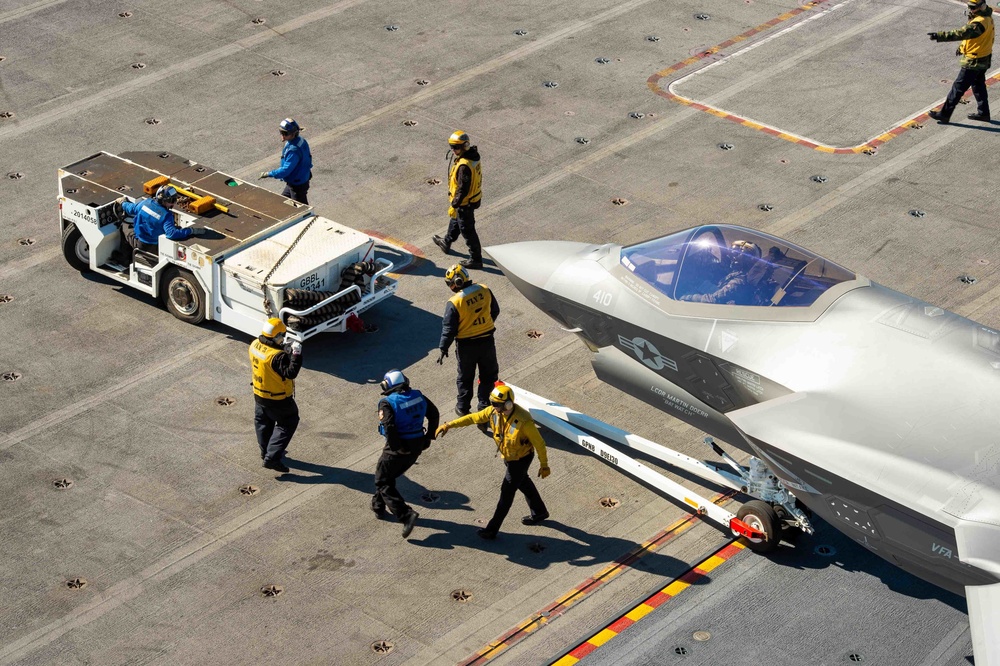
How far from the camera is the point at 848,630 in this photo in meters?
12.4

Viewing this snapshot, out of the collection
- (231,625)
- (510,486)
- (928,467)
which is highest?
(928,467)

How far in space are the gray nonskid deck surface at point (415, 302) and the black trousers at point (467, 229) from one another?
1.13 feet

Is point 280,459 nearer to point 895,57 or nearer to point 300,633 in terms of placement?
point 300,633

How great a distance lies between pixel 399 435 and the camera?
1324 cm

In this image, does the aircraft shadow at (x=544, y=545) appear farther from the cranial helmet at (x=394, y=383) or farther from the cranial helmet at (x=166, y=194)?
the cranial helmet at (x=166, y=194)

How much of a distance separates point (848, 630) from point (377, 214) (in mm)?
9778

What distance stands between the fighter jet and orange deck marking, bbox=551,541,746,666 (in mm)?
1194

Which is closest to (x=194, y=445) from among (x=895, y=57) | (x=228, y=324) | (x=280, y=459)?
(x=280, y=459)

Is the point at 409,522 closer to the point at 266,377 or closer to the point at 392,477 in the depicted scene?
the point at 392,477

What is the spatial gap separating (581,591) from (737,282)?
11.1 ft

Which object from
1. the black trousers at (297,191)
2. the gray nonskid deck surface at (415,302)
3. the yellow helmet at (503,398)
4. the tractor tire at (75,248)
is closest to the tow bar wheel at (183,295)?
the gray nonskid deck surface at (415,302)

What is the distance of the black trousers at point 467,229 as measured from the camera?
17938 millimetres

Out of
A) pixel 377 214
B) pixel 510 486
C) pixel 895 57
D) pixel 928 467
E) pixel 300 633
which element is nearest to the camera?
pixel 928 467

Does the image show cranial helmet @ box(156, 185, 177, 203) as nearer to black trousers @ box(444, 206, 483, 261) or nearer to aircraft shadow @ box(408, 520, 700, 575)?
black trousers @ box(444, 206, 483, 261)
